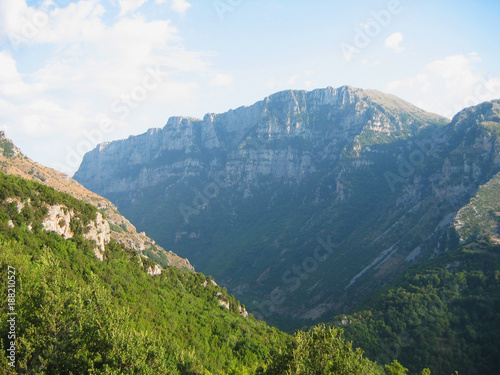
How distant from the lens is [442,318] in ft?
343

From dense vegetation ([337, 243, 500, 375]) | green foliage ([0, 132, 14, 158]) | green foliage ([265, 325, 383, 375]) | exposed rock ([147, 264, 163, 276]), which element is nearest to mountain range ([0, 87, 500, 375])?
green foliage ([265, 325, 383, 375])

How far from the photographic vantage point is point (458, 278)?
11556 centimetres

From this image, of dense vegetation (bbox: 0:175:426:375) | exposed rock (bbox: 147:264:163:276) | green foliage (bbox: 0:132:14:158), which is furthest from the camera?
green foliage (bbox: 0:132:14:158)

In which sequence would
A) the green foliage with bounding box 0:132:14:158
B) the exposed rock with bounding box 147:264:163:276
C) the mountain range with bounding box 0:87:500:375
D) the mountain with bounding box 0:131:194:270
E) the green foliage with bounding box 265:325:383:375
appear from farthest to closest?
the green foliage with bounding box 0:132:14:158 → the mountain with bounding box 0:131:194:270 → the exposed rock with bounding box 147:264:163:276 → the green foliage with bounding box 265:325:383:375 → the mountain range with bounding box 0:87:500:375

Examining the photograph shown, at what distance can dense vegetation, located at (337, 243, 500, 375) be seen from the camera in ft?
300

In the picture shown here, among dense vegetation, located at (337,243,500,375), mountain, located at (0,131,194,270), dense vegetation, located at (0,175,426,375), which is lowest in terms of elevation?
mountain, located at (0,131,194,270)

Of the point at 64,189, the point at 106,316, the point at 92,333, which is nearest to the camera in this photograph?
the point at 92,333

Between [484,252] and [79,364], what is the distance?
436 ft

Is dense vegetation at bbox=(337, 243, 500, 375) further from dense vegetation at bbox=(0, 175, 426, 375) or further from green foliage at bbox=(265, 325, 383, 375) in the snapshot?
green foliage at bbox=(265, 325, 383, 375)

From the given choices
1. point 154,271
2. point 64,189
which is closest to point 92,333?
point 154,271

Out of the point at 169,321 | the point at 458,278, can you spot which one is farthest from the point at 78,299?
the point at 458,278

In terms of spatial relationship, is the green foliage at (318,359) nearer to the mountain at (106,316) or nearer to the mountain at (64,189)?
the mountain at (106,316)

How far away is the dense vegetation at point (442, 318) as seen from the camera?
9144cm

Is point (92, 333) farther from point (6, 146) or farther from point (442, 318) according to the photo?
point (6, 146)
